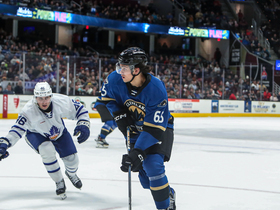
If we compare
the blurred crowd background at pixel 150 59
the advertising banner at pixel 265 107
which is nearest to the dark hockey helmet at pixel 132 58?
the blurred crowd background at pixel 150 59

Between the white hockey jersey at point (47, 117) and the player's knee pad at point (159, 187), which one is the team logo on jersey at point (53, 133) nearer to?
the white hockey jersey at point (47, 117)

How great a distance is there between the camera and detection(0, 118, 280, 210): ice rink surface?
11.2ft

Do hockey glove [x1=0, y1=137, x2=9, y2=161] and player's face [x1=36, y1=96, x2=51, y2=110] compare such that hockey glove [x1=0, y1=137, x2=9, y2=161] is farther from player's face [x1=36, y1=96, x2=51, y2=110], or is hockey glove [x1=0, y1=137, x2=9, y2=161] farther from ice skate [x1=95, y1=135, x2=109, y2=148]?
ice skate [x1=95, y1=135, x2=109, y2=148]

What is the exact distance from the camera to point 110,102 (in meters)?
2.98

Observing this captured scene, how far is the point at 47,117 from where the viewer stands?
12.0ft

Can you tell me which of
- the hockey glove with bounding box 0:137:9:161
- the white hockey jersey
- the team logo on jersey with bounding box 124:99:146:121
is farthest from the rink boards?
the team logo on jersey with bounding box 124:99:146:121

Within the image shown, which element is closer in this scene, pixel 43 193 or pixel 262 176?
pixel 43 193

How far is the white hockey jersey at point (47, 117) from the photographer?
3555 mm

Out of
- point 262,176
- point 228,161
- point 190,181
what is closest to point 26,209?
point 190,181

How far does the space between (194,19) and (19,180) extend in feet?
78.7

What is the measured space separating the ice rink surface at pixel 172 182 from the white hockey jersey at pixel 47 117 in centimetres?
61

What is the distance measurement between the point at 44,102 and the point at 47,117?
202 millimetres

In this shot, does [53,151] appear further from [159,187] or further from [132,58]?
[132,58]

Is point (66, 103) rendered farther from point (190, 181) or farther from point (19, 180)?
point (190, 181)
